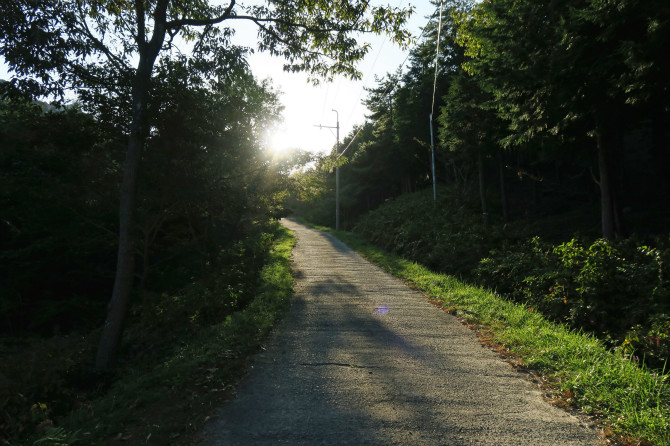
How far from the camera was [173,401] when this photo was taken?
3.79 m

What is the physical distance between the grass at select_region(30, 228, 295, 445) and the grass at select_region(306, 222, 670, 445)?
136 inches

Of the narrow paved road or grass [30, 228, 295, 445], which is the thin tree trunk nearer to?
grass [30, 228, 295, 445]

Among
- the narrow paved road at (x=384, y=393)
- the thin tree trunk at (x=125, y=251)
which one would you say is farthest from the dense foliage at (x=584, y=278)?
the thin tree trunk at (x=125, y=251)

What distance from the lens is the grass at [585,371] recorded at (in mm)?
3217

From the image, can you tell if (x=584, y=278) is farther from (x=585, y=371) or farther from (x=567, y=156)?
(x=567, y=156)

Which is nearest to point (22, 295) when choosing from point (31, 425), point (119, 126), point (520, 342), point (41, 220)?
point (41, 220)

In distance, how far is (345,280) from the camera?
34.3ft

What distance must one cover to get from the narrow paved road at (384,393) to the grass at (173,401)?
22cm

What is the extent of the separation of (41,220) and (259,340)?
11.9 meters

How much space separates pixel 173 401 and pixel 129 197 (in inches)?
221

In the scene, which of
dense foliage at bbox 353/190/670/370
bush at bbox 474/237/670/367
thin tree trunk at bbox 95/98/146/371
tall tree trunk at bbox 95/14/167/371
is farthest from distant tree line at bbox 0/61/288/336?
bush at bbox 474/237/670/367

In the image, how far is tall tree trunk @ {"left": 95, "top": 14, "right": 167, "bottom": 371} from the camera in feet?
26.5

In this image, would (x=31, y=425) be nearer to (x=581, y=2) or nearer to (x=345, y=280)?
(x=345, y=280)

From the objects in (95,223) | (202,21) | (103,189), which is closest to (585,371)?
(202,21)
